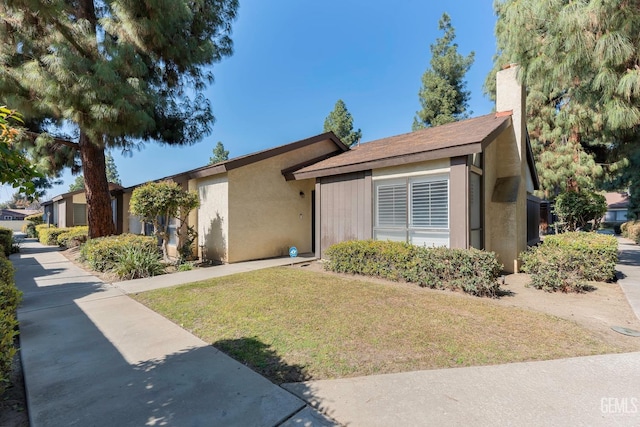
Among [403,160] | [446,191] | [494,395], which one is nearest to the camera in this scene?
[494,395]

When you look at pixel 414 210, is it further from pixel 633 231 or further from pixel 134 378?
pixel 633 231

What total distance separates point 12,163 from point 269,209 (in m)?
8.53

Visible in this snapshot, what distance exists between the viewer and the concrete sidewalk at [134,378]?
248 cm

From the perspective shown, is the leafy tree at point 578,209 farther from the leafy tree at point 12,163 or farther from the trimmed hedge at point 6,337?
the trimmed hedge at point 6,337

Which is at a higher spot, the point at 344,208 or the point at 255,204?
the point at 255,204

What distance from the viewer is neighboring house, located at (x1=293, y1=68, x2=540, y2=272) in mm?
6895

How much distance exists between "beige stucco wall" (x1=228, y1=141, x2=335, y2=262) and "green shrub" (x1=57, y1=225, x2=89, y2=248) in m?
9.95

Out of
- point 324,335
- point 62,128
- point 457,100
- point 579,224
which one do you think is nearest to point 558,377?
point 324,335

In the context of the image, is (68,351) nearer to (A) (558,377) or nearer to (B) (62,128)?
(A) (558,377)

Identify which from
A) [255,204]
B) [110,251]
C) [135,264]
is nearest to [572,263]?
[255,204]

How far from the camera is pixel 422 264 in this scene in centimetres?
673

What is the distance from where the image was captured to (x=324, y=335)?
13.4 ft

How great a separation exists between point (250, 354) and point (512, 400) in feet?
8.96

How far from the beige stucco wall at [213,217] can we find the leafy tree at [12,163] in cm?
733
